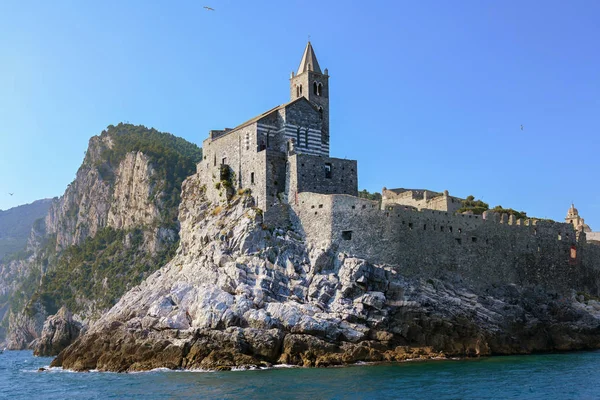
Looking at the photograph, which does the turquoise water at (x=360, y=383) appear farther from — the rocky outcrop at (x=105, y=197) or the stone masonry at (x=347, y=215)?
the rocky outcrop at (x=105, y=197)

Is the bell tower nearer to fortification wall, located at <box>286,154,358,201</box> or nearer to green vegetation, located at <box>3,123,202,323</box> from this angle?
fortification wall, located at <box>286,154,358,201</box>

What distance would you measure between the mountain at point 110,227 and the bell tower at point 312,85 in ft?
158

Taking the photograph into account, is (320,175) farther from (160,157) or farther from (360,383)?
(160,157)

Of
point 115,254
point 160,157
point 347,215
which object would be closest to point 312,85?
point 347,215

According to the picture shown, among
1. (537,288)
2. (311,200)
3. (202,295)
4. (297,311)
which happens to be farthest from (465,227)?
(202,295)

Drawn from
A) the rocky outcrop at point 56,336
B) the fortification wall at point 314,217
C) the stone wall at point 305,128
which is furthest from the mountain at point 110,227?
the fortification wall at point 314,217

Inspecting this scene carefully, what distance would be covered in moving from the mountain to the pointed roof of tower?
48.6 meters

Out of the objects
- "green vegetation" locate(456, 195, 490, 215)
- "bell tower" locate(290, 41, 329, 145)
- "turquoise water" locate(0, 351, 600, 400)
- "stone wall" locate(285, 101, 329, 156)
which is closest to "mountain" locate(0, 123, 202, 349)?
"green vegetation" locate(456, 195, 490, 215)

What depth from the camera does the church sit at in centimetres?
5441

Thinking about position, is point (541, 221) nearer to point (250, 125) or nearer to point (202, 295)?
point (250, 125)

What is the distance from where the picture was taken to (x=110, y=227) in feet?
390

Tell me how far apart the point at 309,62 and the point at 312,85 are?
2159 millimetres

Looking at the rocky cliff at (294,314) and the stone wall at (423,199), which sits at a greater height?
the stone wall at (423,199)

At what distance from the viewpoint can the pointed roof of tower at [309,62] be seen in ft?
199
